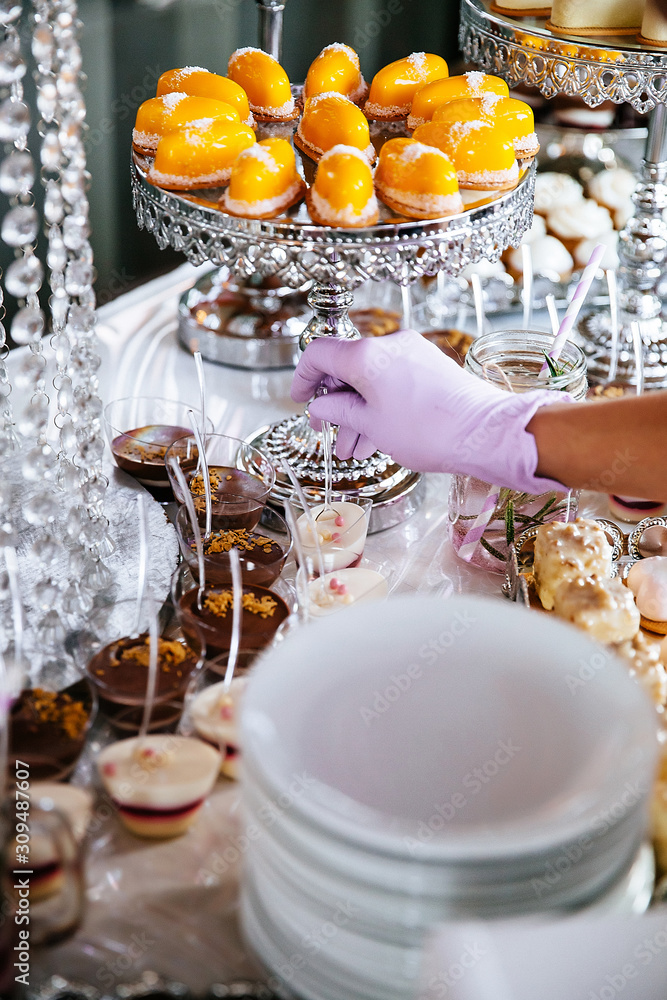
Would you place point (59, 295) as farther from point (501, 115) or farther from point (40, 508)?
point (501, 115)

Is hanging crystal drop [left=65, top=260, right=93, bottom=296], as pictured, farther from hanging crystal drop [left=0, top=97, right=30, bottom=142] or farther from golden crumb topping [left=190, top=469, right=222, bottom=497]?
golden crumb topping [left=190, top=469, right=222, bottom=497]

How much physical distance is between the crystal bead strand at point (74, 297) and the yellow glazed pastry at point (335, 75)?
351mm

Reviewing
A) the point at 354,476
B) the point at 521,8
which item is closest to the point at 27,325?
the point at 354,476

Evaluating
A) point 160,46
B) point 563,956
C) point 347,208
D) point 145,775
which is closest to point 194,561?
point 145,775

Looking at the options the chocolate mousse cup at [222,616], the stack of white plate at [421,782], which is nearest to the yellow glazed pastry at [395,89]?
the chocolate mousse cup at [222,616]

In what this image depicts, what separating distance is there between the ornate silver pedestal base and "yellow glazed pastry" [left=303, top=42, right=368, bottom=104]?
37 cm

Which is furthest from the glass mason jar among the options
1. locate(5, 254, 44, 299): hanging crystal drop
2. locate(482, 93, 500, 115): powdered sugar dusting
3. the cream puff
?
locate(5, 254, 44, 299): hanging crystal drop

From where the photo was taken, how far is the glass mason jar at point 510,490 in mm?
947

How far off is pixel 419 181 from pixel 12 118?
36cm

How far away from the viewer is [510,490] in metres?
0.93

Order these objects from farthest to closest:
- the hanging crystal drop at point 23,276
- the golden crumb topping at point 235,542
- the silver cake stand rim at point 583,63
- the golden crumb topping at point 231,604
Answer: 1. the silver cake stand rim at point 583,63
2. the golden crumb topping at point 235,542
3. the golden crumb topping at point 231,604
4. the hanging crystal drop at point 23,276

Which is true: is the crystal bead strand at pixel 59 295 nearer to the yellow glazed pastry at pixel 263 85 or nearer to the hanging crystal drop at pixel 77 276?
the hanging crystal drop at pixel 77 276

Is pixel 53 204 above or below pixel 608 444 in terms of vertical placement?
above

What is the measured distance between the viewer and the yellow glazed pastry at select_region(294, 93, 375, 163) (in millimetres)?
928
